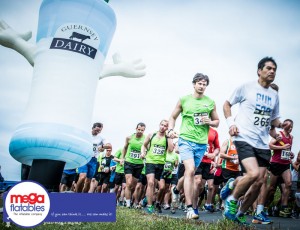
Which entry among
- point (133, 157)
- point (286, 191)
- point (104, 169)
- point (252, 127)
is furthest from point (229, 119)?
point (104, 169)

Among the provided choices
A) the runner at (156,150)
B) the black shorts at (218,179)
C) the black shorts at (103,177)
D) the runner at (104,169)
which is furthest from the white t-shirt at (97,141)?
the black shorts at (103,177)

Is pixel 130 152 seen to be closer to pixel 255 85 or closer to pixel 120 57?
pixel 120 57

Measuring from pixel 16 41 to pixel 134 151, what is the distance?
5.62 m

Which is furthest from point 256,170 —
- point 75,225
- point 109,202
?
point 75,225

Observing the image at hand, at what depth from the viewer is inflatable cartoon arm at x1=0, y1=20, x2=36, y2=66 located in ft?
14.2

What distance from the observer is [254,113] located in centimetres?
445

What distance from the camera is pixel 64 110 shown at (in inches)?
150

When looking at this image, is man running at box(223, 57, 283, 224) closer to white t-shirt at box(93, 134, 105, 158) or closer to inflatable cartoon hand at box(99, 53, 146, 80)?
inflatable cartoon hand at box(99, 53, 146, 80)

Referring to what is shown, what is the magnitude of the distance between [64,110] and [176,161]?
820cm

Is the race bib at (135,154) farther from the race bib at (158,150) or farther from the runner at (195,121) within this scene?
the runner at (195,121)

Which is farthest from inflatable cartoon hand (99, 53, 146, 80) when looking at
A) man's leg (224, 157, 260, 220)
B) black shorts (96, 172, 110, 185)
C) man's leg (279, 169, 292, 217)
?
black shorts (96, 172, 110, 185)

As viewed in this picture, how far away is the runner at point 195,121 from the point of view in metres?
5.21

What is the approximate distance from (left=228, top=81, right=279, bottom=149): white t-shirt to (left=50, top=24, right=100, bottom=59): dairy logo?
2.26 meters

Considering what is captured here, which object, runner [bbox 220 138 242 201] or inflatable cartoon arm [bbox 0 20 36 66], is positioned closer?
inflatable cartoon arm [bbox 0 20 36 66]
